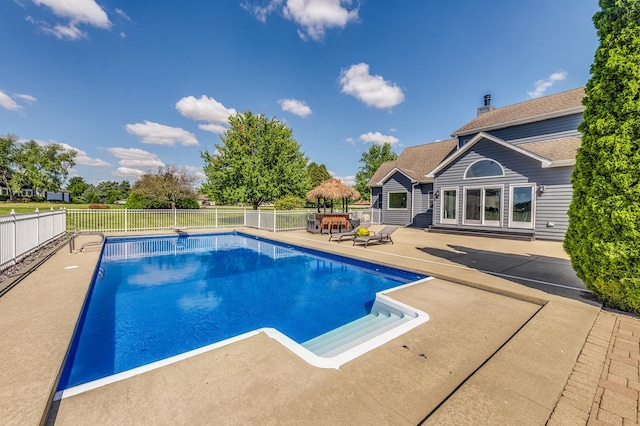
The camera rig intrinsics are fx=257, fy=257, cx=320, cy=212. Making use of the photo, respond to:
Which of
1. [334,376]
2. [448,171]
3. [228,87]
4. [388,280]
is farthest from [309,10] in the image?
[334,376]

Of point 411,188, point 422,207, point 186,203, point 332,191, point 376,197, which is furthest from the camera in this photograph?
point 186,203

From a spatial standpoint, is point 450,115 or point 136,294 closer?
point 136,294

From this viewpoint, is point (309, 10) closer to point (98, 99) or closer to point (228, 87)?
point (228, 87)

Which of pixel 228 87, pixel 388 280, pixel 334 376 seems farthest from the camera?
pixel 228 87

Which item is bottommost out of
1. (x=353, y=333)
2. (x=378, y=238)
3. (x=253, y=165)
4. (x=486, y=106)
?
(x=353, y=333)

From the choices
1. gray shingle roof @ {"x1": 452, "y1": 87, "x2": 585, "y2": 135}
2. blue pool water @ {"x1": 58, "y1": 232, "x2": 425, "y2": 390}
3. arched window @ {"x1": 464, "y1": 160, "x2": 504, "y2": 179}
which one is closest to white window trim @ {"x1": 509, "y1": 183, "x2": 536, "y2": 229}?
arched window @ {"x1": 464, "y1": 160, "x2": 504, "y2": 179}

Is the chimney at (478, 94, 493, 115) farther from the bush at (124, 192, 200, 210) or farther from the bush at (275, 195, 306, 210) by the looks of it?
the bush at (124, 192, 200, 210)

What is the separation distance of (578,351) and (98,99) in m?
23.1

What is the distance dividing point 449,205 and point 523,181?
135 inches

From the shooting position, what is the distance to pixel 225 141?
22672 millimetres

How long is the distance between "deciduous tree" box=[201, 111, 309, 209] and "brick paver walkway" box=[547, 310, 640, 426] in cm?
2078

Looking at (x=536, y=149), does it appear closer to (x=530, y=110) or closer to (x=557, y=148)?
(x=557, y=148)

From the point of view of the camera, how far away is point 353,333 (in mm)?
4129

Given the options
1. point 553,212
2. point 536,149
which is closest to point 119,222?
point 553,212
